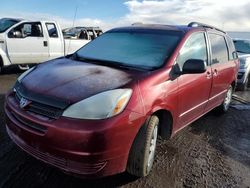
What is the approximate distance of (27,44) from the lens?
378 inches

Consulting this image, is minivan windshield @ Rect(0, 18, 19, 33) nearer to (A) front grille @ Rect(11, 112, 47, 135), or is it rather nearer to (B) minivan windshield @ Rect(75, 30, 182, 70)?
(B) minivan windshield @ Rect(75, 30, 182, 70)

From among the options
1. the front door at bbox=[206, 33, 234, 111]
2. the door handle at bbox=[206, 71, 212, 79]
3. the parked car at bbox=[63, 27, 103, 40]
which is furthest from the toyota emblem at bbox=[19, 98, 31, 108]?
the parked car at bbox=[63, 27, 103, 40]

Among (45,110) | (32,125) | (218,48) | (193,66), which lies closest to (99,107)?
(45,110)

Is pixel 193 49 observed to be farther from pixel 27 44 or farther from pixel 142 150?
pixel 27 44

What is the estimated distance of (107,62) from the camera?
3.89 m

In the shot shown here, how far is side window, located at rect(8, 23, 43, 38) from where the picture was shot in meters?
9.27

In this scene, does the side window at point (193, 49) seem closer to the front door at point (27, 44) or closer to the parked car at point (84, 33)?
the front door at point (27, 44)

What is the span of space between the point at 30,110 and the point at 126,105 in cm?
90

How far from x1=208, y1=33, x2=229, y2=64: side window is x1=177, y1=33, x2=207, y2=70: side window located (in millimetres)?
363

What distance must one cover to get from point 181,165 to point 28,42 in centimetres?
721

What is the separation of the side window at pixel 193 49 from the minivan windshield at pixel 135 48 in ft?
0.49

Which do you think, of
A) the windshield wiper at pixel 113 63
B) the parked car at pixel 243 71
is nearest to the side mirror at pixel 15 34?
the windshield wiper at pixel 113 63

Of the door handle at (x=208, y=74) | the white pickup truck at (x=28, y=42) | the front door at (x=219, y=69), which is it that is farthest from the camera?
the white pickup truck at (x=28, y=42)

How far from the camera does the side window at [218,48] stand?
16.6 feet
